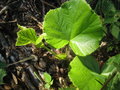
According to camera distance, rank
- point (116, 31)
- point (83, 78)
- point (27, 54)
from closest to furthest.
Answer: point (83, 78)
point (116, 31)
point (27, 54)

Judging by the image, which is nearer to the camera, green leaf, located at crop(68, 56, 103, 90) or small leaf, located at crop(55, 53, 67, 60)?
green leaf, located at crop(68, 56, 103, 90)

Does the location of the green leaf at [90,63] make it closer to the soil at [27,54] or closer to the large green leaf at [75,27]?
the large green leaf at [75,27]

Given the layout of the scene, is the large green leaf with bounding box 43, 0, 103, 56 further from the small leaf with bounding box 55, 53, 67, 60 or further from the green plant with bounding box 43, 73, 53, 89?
the green plant with bounding box 43, 73, 53, 89

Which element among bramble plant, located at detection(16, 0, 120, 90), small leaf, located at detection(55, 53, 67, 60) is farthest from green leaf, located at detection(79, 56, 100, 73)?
small leaf, located at detection(55, 53, 67, 60)

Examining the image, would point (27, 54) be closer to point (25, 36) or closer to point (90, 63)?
point (25, 36)

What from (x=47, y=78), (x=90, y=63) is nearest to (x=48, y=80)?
(x=47, y=78)

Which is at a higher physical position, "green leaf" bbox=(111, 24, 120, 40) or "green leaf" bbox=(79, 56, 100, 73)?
"green leaf" bbox=(111, 24, 120, 40)

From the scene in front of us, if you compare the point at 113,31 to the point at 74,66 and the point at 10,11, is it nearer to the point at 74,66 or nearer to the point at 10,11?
the point at 74,66
